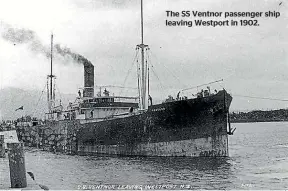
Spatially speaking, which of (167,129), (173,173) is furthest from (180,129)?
(173,173)

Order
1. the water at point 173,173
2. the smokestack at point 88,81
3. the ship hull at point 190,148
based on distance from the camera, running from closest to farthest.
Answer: the water at point 173,173 → the ship hull at point 190,148 → the smokestack at point 88,81

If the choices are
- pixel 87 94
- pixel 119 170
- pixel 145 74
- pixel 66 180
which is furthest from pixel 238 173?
Result: pixel 87 94

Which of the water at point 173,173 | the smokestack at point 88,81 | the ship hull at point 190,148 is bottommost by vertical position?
the water at point 173,173

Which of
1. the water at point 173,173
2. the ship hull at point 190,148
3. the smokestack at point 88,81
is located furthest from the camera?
the smokestack at point 88,81

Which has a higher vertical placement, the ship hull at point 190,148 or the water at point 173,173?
the ship hull at point 190,148

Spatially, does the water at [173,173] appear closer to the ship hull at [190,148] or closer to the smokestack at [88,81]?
the ship hull at [190,148]

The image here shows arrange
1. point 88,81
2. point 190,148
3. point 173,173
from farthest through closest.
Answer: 1. point 88,81
2. point 190,148
3. point 173,173

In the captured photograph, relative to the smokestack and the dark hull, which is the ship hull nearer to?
the dark hull

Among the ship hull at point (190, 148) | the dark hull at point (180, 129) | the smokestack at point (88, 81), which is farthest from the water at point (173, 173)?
the smokestack at point (88, 81)

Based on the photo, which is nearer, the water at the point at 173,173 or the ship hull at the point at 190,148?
the water at the point at 173,173

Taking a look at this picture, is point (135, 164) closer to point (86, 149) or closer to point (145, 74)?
point (145, 74)

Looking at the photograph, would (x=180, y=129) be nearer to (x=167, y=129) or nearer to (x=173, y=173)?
(x=167, y=129)

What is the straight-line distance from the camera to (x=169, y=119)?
74.8 ft

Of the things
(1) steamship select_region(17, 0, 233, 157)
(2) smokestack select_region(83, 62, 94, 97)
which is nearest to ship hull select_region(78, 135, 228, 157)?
(1) steamship select_region(17, 0, 233, 157)
